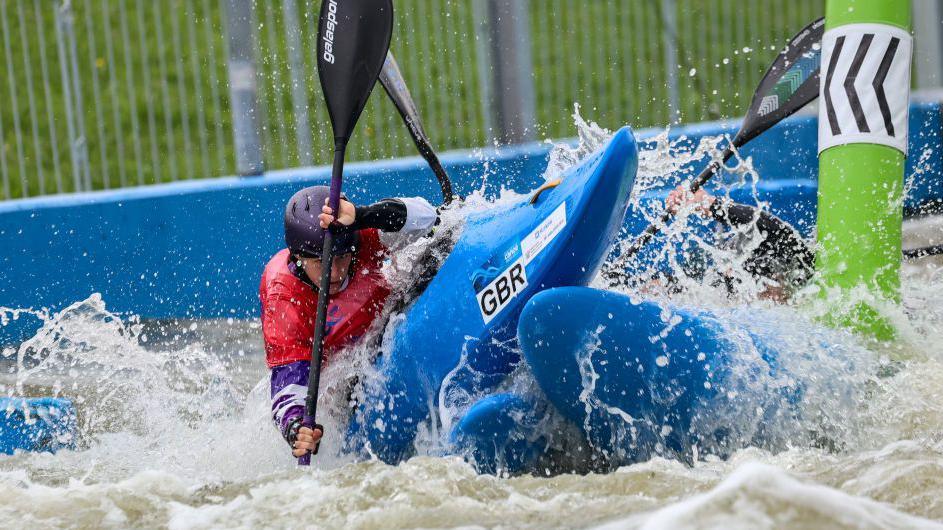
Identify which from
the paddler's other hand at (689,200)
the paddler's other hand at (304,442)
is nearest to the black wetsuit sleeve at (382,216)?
the paddler's other hand at (304,442)

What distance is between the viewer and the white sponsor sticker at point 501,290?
4.20 metres

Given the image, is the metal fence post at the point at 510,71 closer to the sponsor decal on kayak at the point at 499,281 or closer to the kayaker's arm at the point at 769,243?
the kayaker's arm at the point at 769,243

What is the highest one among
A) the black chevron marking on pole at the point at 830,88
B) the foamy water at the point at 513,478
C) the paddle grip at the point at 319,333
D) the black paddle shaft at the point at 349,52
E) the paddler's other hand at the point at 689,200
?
the black paddle shaft at the point at 349,52

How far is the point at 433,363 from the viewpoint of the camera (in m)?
4.33

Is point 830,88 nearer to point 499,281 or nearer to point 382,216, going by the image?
point 499,281

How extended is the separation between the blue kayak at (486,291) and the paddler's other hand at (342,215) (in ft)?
1.14

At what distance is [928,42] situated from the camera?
7902 millimetres

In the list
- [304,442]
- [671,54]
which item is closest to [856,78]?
[304,442]

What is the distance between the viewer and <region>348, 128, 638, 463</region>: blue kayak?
162 inches

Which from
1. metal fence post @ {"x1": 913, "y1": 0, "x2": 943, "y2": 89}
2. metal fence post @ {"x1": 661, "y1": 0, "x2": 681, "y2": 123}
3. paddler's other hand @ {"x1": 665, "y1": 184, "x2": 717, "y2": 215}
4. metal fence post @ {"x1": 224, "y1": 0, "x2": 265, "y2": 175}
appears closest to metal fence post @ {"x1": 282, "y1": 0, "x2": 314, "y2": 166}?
metal fence post @ {"x1": 224, "y1": 0, "x2": 265, "y2": 175}

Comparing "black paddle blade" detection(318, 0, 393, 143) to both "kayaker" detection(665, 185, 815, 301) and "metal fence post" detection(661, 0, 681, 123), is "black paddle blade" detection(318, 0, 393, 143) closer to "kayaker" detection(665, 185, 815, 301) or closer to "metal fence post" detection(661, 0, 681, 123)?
"kayaker" detection(665, 185, 815, 301)

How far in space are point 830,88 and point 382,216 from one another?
5.62 feet

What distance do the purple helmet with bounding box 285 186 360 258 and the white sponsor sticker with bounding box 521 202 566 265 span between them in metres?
0.65

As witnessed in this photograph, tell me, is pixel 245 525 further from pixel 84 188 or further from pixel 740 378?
pixel 84 188
